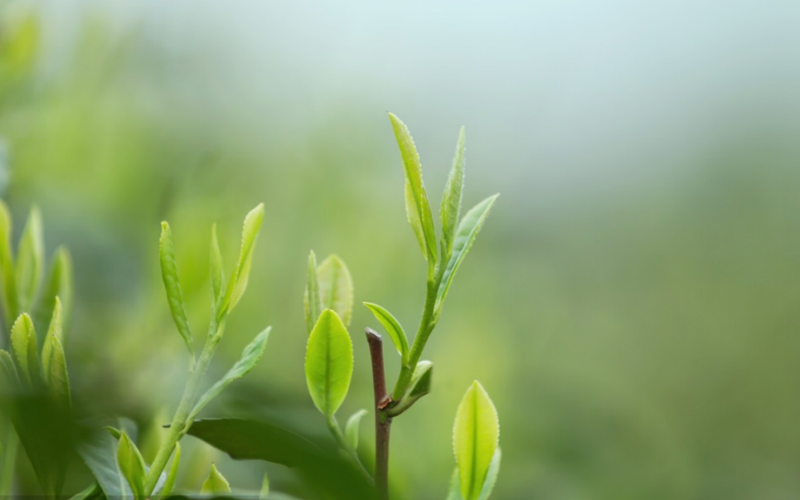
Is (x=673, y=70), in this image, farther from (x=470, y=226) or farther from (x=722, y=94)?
(x=470, y=226)

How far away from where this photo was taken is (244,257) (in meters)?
0.24

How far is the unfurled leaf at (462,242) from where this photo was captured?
23 cm

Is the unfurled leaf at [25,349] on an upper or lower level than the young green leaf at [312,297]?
lower

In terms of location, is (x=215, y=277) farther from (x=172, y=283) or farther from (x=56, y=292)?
(x=56, y=292)

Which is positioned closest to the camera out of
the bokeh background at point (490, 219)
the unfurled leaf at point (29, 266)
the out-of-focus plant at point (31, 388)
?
the out-of-focus plant at point (31, 388)

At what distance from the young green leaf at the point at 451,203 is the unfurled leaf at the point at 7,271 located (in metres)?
0.17

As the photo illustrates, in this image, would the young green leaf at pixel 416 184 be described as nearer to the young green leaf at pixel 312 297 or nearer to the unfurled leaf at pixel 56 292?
the young green leaf at pixel 312 297

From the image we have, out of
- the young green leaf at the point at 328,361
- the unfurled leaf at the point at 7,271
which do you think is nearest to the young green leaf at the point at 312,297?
the young green leaf at the point at 328,361

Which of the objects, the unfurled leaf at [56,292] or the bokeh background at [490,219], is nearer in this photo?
the unfurled leaf at [56,292]

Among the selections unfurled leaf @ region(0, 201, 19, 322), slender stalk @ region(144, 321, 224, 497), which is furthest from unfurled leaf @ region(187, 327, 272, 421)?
unfurled leaf @ region(0, 201, 19, 322)

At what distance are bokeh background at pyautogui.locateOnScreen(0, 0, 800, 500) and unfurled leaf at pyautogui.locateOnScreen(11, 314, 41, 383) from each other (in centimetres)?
6

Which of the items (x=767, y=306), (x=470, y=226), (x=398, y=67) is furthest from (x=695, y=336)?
(x=470, y=226)

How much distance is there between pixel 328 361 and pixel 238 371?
0.03 meters

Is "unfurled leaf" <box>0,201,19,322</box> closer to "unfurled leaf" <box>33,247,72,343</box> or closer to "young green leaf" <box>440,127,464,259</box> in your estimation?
"unfurled leaf" <box>33,247,72,343</box>
